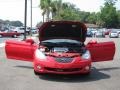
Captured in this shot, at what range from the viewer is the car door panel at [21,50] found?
14383mm

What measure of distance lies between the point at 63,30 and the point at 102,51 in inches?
62.5

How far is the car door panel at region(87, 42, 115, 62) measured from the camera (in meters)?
14.5

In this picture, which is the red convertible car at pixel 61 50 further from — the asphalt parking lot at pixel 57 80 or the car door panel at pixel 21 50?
the asphalt parking lot at pixel 57 80

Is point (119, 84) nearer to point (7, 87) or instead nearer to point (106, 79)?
point (106, 79)

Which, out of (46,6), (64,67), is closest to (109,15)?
(46,6)

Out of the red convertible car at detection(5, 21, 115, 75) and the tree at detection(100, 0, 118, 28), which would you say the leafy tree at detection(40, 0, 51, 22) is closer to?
the tree at detection(100, 0, 118, 28)

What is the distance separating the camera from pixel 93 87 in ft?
35.6

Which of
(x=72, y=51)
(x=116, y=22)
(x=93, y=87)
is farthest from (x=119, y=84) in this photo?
(x=116, y=22)

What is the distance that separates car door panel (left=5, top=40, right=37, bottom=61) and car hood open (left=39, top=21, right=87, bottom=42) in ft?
1.72

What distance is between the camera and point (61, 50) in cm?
1273

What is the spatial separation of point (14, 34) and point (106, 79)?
54.7m

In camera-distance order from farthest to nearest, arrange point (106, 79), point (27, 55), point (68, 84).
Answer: point (27, 55) < point (106, 79) < point (68, 84)

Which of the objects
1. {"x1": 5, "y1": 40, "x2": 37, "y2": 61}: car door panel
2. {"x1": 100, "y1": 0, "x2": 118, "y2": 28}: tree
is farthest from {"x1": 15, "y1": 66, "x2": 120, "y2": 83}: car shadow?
{"x1": 100, "y1": 0, "x2": 118, "y2": 28}: tree

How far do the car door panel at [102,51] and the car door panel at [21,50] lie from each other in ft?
6.76
